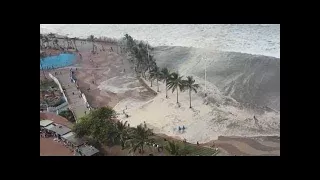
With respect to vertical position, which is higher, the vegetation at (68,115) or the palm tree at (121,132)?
the vegetation at (68,115)

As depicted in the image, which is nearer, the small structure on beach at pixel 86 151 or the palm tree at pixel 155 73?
the small structure on beach at pixel 86 151

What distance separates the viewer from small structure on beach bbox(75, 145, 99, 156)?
18.5 ft

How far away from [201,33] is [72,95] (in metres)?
1.99

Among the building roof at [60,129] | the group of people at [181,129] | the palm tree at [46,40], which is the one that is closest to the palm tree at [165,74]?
the group of people at [181,129]

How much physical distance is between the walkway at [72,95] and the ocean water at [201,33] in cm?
61

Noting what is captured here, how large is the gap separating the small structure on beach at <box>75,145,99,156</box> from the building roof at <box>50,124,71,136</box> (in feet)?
0.97

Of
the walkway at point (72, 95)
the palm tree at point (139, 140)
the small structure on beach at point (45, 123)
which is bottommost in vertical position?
the palm tree at point (139, 140)

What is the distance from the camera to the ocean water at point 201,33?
18.6 feet

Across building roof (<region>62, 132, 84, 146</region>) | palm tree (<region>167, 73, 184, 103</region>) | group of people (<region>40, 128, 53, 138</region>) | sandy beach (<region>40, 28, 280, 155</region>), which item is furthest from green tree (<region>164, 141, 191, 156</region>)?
group of people (<region>40, 128, 53, 138</region>)

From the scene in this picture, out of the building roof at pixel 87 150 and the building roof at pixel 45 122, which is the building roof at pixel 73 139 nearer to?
the building roof at pixel 87 150

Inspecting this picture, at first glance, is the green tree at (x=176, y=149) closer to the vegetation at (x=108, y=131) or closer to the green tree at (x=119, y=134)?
the vegetation at (x=108, y=131)

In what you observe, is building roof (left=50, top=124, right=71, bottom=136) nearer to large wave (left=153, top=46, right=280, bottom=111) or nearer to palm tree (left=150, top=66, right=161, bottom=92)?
palm tree (left=150, top=66, right=161, bottom=92)

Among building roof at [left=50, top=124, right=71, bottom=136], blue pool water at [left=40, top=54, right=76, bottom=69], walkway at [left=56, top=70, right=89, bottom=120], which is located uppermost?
blue pool water at [left=40, top=54, right=76, bottom=69]
